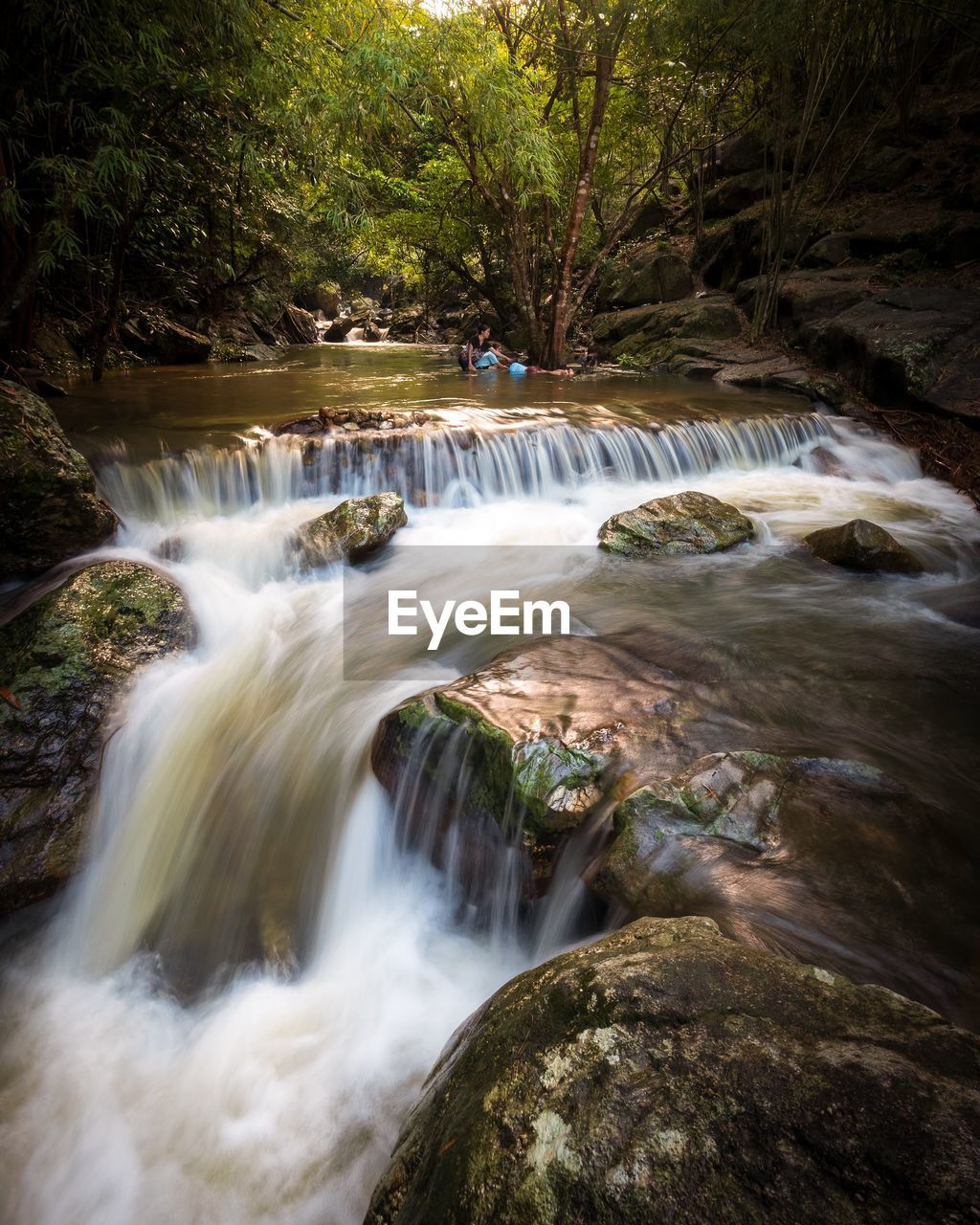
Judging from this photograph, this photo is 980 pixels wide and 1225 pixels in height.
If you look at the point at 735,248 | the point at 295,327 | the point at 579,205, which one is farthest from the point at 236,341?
the point at 735,248

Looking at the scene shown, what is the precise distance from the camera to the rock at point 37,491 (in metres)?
4.03

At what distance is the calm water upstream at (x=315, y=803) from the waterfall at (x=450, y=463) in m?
0.04

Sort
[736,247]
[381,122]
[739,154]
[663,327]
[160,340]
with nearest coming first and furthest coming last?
[381,122] < [160,340] < [663,327] < [736,247] < [739,154]

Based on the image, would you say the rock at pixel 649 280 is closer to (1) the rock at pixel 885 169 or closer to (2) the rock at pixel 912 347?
(1) the rock at pixel 885 169

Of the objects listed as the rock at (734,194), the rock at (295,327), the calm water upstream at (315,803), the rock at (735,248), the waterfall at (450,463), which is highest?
the rock at (734,194)

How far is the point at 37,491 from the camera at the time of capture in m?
4.16

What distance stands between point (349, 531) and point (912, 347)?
8381 mm

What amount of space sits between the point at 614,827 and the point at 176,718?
9.54 ft

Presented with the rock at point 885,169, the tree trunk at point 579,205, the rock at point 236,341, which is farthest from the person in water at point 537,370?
the rock at point 885,169

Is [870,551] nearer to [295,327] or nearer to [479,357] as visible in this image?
[479,357]

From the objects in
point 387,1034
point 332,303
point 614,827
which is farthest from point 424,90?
point 332,303

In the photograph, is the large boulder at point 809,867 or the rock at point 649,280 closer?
the large boulder at point 809,867

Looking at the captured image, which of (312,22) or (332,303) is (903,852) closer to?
(312,22)

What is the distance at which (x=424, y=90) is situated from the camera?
28.3ft
